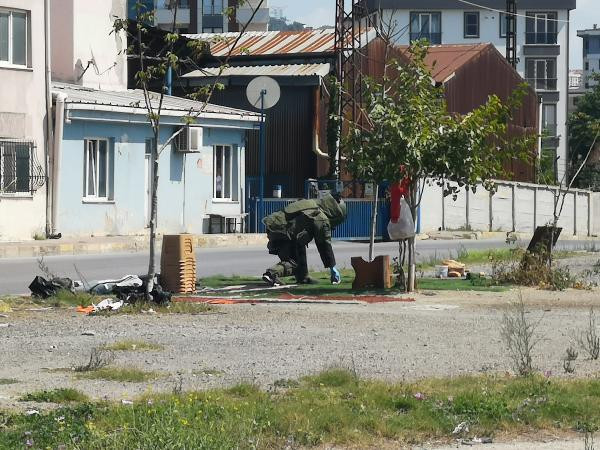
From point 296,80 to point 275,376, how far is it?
33.1m

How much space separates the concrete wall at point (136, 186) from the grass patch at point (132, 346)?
19334mm

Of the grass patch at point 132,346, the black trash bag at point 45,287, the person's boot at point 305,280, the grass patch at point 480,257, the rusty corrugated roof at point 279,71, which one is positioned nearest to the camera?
the grass patch at point 132,346

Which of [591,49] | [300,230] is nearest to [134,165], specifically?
[300,230]

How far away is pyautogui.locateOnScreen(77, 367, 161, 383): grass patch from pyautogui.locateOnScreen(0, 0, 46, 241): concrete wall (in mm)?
19757

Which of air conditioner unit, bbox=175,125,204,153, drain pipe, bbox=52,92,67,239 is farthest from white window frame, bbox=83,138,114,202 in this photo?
air conditioner unit, bbox=175,125,204,153

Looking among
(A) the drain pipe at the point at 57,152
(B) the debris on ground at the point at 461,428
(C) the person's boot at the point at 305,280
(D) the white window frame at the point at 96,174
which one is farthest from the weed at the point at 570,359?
(D) the white window frame at the point at 96,174

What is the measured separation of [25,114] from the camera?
31.3 meters

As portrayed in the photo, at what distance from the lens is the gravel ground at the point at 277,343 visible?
11.3 metres

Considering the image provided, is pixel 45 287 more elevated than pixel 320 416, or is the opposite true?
pixel 45 287

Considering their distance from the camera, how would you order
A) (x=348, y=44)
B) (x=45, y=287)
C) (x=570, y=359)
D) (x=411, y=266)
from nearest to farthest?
1. (x=570, y=359)
2. (x=45, y=287)
3. (x=411, y=266)
4. (x=348, y=44)

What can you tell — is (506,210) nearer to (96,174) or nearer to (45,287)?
(96,174)

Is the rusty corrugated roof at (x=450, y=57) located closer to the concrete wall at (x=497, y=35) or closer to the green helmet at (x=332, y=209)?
the concrete wall at (x=497, y=35)

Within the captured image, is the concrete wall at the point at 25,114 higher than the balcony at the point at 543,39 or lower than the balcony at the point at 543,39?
lower

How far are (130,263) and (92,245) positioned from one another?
4241 millimetres
